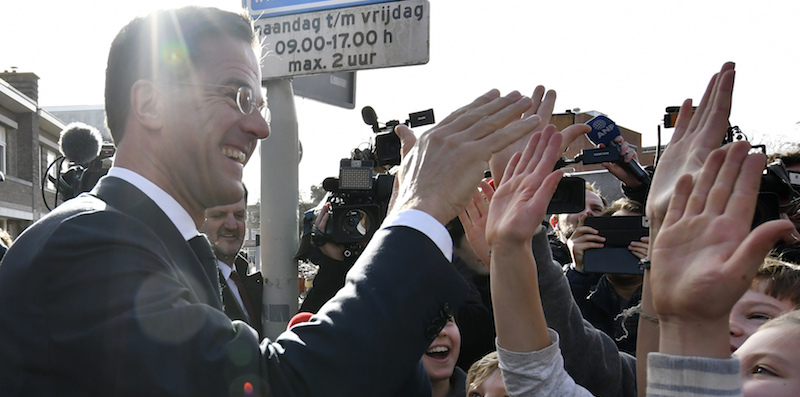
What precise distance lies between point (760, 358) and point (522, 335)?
2.07 ft

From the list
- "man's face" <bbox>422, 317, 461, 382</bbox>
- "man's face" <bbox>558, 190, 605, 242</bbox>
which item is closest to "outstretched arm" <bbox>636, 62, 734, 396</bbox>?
"man's face" <bbox>422, 317, 461, 382</bbox>

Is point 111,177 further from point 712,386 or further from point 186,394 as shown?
point 712,386

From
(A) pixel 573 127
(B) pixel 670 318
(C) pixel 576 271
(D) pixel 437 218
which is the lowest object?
(C) pixel 576 271

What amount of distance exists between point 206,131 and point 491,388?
1.49 m

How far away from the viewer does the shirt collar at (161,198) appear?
147cm

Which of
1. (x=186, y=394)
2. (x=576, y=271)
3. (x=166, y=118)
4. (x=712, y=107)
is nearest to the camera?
(x=186, y=394)

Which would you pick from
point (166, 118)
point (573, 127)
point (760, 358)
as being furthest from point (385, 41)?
point (760, 358)

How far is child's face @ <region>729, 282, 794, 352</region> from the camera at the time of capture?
2189 millimetres

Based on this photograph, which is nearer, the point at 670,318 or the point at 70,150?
the point at 670,318

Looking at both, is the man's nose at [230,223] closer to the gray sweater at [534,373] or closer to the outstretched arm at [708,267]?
the gray sweater at [534,373]

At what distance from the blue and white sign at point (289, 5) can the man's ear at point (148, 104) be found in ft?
4.84

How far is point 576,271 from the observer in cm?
385

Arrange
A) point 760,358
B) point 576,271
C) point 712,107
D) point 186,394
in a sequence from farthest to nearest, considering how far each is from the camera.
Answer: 1. point 576,271
2. point 760,358
3. point 712,107
4. point 186,394

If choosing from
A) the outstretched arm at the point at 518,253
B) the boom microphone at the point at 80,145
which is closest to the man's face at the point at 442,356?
the outstretched arm at the point at 518,253
